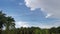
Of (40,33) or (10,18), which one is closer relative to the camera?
(40,33)

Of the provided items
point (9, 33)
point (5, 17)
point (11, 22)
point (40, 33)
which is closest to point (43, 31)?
point (40, 33)

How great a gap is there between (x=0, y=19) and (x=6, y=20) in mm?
1675

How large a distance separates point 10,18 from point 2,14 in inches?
141

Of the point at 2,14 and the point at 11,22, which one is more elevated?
the point at 2,14

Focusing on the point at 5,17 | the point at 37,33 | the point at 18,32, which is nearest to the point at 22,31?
the point at 18,32

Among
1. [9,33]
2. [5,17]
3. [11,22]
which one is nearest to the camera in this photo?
[9,33]

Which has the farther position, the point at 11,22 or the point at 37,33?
the point at 11,22

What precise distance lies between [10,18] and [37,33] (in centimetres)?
1638

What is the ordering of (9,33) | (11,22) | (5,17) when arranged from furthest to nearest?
1. (5,17)
2. (11,22)
3. (9,33)

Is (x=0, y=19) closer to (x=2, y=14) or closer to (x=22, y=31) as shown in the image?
(x=2, y=14)

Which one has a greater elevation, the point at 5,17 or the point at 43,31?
the point at 5,17

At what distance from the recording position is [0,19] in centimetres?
3806

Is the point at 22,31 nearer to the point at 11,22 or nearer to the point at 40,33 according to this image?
the point at 40,33

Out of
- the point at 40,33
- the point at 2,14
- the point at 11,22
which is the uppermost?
the point at 2,14
